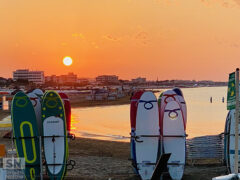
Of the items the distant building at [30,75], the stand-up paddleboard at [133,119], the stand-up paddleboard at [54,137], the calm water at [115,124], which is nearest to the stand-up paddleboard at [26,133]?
the stand-up paddleboard at [54,137]

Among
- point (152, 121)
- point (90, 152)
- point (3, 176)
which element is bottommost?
point (90, 152)

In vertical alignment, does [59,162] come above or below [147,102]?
below

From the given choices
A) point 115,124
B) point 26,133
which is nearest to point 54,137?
point 26,133

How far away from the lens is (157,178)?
21.0ft

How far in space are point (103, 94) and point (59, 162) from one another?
7036 cm

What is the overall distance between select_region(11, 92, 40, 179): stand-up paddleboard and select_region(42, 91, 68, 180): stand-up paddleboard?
26cm

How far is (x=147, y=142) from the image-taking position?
29.0 feet

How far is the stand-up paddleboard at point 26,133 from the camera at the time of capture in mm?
8289

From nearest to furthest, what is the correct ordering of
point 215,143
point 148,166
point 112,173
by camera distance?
point 148,166
point 112,173
point 215,143

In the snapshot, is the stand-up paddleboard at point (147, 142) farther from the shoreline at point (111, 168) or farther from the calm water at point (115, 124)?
the calm water at point (115, 124)

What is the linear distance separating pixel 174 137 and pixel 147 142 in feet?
2.39

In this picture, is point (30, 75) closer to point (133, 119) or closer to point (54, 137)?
point (133, 119)

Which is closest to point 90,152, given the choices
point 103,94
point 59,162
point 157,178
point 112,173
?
point 112,173

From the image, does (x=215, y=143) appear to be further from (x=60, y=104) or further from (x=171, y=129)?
(x=60, y=104)
